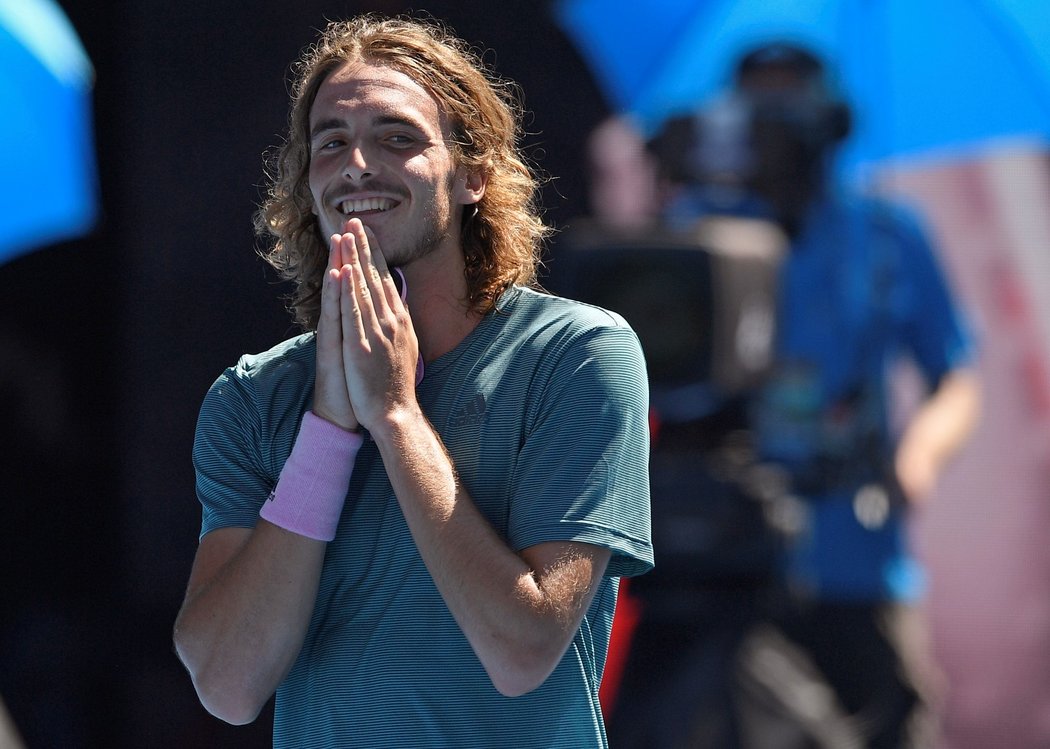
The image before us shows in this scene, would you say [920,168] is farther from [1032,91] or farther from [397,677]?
[397,677]

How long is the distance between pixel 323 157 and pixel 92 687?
10.6ft

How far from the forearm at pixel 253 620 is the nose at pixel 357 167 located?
41 cm

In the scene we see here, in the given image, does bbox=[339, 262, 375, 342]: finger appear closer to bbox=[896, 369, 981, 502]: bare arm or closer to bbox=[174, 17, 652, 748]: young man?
bbox=[174, 17, 652, 748]: young man

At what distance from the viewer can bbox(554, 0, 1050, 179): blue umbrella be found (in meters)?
3.87

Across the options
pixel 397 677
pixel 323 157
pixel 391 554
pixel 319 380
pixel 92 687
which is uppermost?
pixel 323 157

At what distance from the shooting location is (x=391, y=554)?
1646 mm

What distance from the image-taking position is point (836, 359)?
375 centimetres

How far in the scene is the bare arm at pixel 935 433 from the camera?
11.4ft

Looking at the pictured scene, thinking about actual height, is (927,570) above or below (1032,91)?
below

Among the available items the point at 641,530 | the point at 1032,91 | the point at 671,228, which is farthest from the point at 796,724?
the point at 641,530

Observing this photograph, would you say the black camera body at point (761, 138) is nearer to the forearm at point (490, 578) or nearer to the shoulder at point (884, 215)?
the shoulder at point (884, 215)

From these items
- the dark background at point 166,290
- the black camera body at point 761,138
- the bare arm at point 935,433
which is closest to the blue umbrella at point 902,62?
the black camera body at point 761,138

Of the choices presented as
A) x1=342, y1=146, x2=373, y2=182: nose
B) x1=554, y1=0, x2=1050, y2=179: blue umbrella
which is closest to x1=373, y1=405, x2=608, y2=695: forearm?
x1=342, y1=146, x2=373, y2=182: nose

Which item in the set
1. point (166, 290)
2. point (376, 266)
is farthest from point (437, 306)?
point (166, 290)
